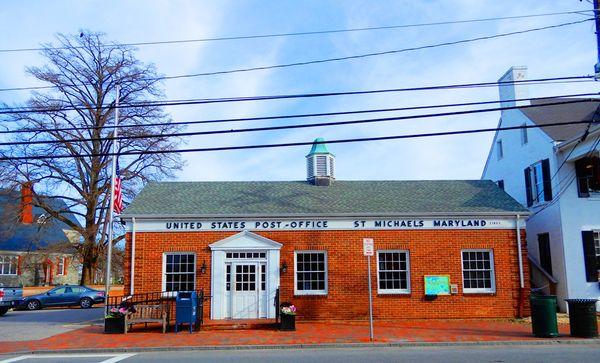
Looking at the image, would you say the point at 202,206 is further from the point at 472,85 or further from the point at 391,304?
the point at 472,85

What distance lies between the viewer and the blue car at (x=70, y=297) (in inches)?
1172

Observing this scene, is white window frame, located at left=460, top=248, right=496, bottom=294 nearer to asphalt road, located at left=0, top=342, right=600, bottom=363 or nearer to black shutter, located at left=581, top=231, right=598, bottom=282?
black shutter, located at left=581, top=231, right=598, bottom=282

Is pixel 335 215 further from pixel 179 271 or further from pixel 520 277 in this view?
pixel 520 277

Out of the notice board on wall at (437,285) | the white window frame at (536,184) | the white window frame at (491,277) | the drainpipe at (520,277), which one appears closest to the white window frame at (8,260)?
the notice board on wall at (437,285)

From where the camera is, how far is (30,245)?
36938mm

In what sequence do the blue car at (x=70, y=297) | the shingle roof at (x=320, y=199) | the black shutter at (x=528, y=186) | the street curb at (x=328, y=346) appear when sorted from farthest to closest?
1. the blue car at (x=70, y=297)
2. the black shutter at (x=528, y=186)
3. the shingle roof at (x=320, y=199)
4. the street curb at (x=328, y=346)

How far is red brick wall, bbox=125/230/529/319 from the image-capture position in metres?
18.0

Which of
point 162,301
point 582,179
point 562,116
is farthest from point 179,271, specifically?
point 562,116

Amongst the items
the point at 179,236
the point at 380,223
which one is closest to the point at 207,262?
the point at 179,236

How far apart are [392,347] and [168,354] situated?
526 centimetres

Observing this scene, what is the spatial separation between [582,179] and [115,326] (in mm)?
17302

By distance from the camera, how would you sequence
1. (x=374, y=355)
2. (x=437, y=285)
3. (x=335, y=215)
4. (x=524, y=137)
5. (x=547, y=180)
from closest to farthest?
(x=374, y=355)
(x=437, y=285)
(x=335, y=215)
(x=547, y=180)
(x=524, y=137)

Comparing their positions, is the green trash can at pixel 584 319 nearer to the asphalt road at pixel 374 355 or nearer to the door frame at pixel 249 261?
the asphalt road at pixel 374 355

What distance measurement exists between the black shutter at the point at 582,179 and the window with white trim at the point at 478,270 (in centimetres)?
457
